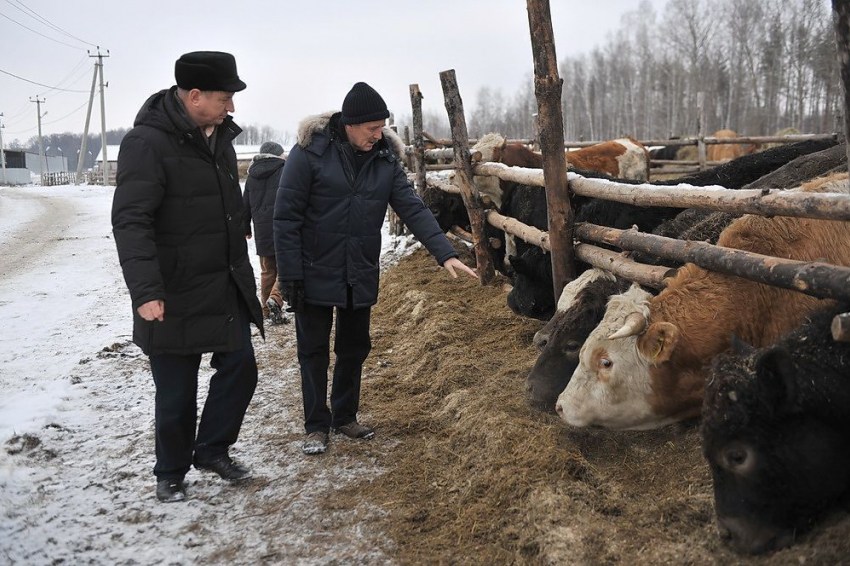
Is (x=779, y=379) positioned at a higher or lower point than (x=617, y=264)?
lower

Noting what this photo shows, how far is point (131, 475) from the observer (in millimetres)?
3936

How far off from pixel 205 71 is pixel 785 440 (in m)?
3.15

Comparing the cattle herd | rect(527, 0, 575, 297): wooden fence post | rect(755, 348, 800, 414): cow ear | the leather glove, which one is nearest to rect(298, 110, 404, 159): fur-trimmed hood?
the leather glove

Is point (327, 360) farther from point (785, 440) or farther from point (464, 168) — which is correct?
point (464, 168)

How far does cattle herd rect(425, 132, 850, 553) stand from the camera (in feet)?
8.30

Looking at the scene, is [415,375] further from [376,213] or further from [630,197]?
[630,197]

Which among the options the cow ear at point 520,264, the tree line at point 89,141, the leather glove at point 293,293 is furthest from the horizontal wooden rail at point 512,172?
the tree line at point 89,141

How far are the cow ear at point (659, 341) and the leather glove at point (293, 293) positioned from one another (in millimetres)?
1996

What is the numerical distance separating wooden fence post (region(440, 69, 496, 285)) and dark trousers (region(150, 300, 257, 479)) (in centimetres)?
492

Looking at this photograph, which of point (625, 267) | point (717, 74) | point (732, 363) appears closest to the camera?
point (732, 363)

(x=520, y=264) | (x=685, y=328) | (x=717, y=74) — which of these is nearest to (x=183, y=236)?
(x=685, y=328)

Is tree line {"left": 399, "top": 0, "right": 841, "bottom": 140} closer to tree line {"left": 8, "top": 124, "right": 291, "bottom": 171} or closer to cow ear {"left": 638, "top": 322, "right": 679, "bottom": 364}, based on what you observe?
cow ear {"left": 638, "top": 322, "right": 679, "bottom": 364}

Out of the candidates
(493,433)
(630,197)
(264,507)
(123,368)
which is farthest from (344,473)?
(123,368)

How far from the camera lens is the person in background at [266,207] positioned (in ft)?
24.7
